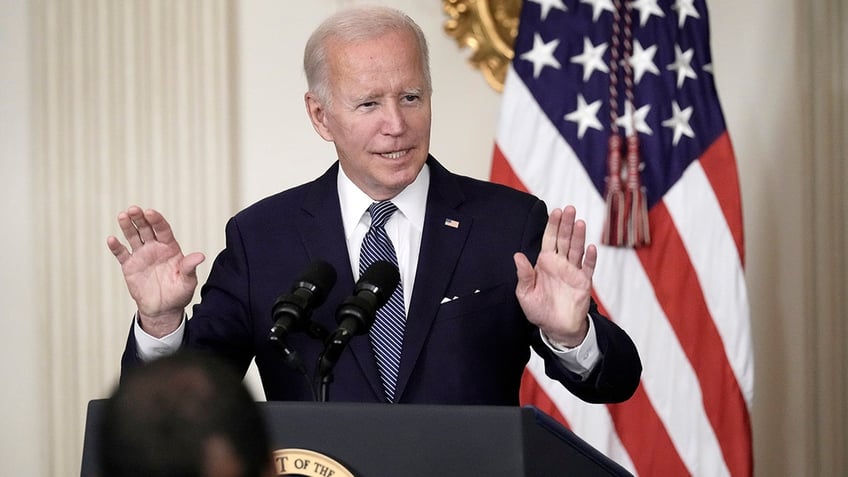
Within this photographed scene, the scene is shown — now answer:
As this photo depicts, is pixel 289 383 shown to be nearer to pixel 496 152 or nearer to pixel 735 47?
pixel 496 152

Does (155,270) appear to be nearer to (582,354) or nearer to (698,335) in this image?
(582,354)

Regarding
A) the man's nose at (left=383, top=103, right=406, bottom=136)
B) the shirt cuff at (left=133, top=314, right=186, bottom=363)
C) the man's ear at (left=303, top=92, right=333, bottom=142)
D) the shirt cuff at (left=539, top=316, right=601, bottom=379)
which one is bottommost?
the shirt cuff at (left=539, top=316, right=601, bottom=379)

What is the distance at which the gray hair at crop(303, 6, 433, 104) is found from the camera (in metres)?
2.54

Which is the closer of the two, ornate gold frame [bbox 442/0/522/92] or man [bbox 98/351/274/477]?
man [bbox 98/351/274/477]

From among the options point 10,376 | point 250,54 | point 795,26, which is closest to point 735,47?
point 795,26

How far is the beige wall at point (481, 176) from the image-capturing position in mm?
4605

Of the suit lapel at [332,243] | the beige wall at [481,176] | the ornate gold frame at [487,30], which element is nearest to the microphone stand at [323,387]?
the suit lapel at [332,243]

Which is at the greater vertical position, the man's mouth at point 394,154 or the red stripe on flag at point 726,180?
the red stripe on flag at point 726,180

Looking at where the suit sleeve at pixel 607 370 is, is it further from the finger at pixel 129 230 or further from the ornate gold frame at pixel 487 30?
A: the ornate gold frame at pixel 487 30

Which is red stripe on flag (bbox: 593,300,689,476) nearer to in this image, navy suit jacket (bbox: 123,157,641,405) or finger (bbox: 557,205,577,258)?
navy suit jacket (bbox: 123,157,641,405)

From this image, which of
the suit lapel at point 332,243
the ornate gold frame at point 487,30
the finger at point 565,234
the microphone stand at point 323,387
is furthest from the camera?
the ornate gold frame at point 487,30

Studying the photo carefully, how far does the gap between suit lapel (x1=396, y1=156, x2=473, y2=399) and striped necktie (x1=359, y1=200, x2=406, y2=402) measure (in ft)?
0.10

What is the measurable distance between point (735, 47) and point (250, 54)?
194 cm

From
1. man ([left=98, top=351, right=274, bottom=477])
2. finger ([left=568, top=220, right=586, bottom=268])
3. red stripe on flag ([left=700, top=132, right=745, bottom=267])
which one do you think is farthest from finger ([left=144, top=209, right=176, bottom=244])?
red stripe on flag ([left=700, top=132, right=745, bottom=267])
